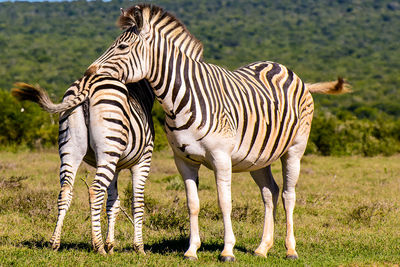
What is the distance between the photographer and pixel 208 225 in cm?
852

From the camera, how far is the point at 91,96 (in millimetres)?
5848

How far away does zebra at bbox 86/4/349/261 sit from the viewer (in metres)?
5.73

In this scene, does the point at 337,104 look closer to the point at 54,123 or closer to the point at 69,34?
the point at 54,123

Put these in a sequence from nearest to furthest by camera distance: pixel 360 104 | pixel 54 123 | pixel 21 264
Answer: pixel 21 264
pixel 54 123
pixel 360 104

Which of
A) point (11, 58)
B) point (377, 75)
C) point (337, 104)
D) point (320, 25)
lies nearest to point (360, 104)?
point (337, 104)

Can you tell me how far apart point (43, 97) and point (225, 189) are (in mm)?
2255

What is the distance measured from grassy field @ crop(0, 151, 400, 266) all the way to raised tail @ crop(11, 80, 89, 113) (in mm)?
1604

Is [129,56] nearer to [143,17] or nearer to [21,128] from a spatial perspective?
[143,17]

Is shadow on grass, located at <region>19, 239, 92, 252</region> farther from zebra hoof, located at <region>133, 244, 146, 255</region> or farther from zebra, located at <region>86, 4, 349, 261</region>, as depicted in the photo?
zebra, located at <region>86, 4, 349, 261</region>

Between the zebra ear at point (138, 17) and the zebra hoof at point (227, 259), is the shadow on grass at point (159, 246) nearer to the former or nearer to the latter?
the zebra hoof at point (227, 259)

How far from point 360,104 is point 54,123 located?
146 ft


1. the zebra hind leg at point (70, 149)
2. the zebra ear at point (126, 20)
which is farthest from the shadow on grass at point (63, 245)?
the zebra ear at point (126, 20)

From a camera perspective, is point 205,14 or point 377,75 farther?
point 205,14

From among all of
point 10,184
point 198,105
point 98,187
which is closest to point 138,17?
point 198,105
